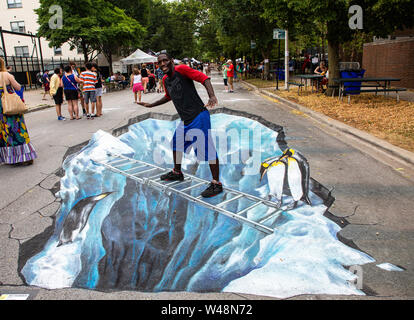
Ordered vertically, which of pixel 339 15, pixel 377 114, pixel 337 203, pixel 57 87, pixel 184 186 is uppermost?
pixel 339 15

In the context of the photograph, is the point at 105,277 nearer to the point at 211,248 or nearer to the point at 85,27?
the point at 211,248

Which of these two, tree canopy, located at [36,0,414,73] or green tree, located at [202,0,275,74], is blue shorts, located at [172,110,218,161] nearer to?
tree canopy, located at [36,0,414,73]

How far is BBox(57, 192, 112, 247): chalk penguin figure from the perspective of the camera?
355 centimetres

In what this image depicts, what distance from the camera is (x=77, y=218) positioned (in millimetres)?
3938

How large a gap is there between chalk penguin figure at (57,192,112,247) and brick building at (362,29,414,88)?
16518mm

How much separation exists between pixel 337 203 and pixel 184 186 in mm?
2033

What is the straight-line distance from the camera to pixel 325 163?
611cm

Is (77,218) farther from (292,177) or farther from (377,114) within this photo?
(377,114)

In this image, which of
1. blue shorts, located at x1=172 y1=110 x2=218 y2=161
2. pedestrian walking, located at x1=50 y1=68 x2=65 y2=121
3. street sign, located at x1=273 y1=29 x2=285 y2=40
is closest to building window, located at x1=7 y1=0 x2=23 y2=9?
street sign, located at x1=273 y1=29 x2=285 y2=40

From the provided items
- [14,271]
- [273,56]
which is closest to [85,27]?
[273,56]

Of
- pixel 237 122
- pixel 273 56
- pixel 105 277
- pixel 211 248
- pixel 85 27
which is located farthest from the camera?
pixel 273 56

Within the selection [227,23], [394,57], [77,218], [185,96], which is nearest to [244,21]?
[227,23]

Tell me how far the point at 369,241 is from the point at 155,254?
2.06 m
